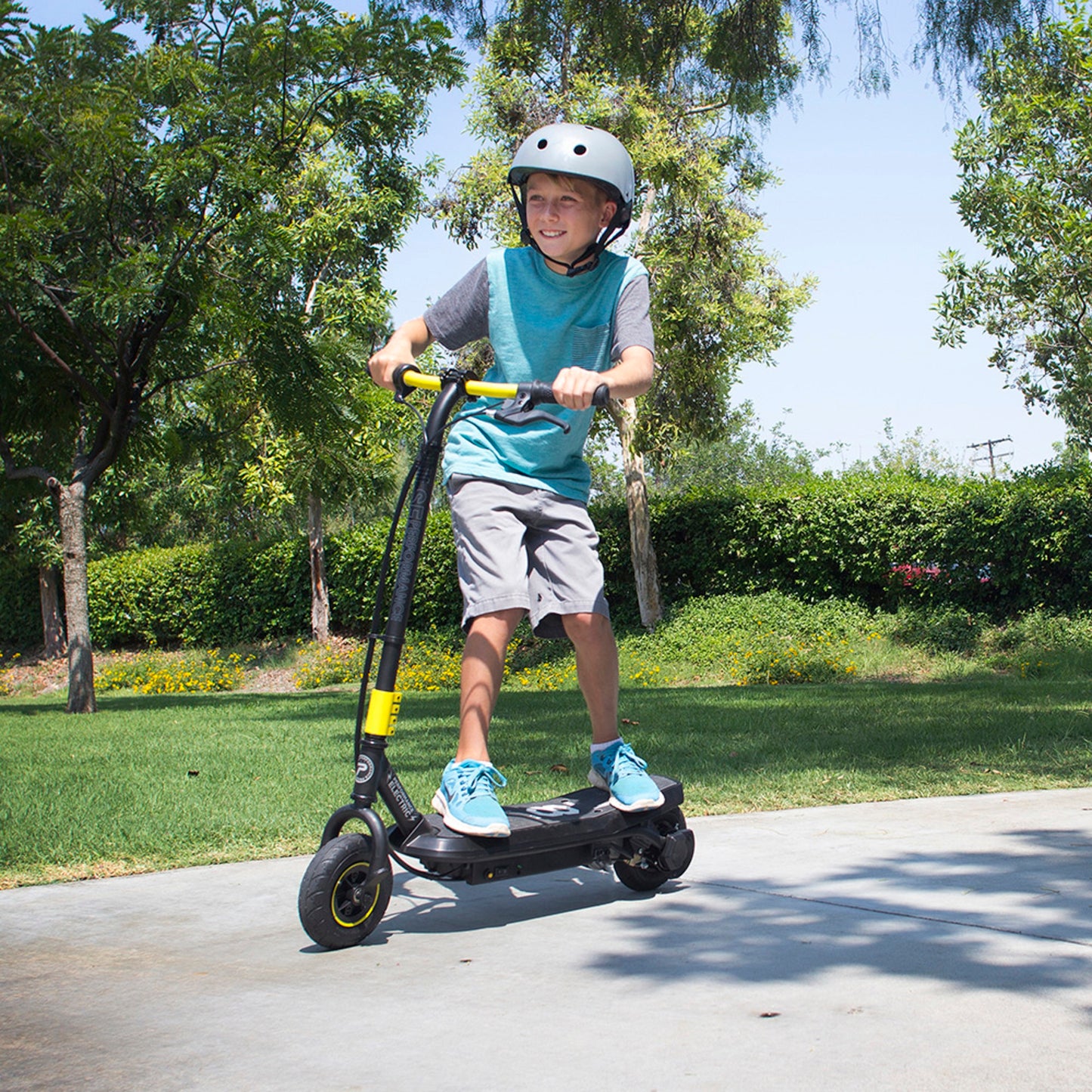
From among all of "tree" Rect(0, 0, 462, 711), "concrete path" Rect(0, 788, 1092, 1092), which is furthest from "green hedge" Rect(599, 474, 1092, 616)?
"concrete path" Rect(0, 788, 1092, 1092)

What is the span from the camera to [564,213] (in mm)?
3402

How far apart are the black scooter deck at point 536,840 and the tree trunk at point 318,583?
20178 mm


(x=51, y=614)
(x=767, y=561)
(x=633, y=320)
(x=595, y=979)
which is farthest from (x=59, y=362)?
(x=51, y=614)

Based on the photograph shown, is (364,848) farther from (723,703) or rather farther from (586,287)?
(723,703)

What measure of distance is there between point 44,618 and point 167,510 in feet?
13.5

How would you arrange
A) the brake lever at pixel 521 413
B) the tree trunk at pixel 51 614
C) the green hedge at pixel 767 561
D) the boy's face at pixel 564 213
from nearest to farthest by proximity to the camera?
the brake lever at pixel 521 413
the boy's face at pixel 564 213
the green hedge at pixel 767 561
the tree trunk at pixel 51 614

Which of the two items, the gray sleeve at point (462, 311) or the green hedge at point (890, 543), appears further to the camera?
the green hedge at point (890, 543)

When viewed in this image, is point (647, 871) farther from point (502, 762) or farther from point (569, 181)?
point (502, 762)

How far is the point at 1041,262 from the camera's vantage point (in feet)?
51.3

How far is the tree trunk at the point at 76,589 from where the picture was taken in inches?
500

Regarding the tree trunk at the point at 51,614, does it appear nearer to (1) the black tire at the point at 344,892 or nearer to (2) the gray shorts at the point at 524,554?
(2) the gray shorts at the point at 524,554

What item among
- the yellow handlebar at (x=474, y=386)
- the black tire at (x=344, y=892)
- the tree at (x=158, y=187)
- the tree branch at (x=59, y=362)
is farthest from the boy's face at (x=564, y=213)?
the tree branch at (x=59, y=362)

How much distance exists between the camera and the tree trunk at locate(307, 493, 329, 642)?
23.2 meters

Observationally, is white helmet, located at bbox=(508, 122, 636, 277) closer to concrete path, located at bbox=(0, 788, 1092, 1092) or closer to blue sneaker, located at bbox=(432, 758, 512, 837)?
blue sneaker, located at bbox=(432, 758, 512, 837)
